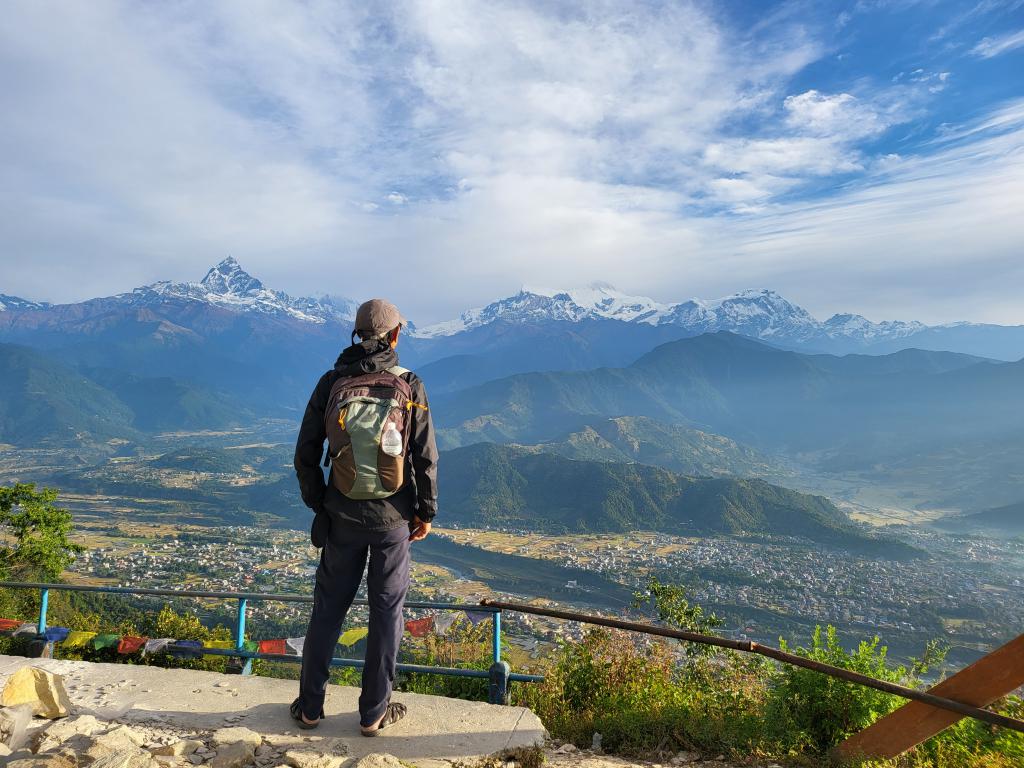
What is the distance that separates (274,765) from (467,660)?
2.34m

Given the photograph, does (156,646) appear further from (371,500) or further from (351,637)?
(371,500)

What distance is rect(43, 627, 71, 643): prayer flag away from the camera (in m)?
4.58

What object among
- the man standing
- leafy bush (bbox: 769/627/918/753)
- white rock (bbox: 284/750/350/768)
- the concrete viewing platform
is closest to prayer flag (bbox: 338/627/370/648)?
the concrete viewing platform

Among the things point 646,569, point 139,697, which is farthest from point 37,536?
point 646,569


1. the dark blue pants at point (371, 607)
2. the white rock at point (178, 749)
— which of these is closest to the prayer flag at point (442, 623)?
the dark blue pants at point (371, 607)

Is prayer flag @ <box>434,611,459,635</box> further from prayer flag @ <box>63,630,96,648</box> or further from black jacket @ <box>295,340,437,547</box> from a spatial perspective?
prayer flag @ <box>63,630,96,648</box>

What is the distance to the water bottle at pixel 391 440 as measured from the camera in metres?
3.05

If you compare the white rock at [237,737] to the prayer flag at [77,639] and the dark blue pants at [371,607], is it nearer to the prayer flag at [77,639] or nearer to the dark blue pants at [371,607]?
the dark blue pants at [371,607]

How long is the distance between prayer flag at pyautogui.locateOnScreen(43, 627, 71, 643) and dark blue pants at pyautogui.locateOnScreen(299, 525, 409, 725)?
2721 mm

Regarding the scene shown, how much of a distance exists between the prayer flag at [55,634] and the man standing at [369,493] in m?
2.63

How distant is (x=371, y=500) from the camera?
3121 millimetres

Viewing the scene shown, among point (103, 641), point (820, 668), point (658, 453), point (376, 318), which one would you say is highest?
point (376, 318)

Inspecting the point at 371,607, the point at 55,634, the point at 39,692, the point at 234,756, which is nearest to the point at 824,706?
the point at 371,607

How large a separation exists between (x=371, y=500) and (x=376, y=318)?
0.97 metres
